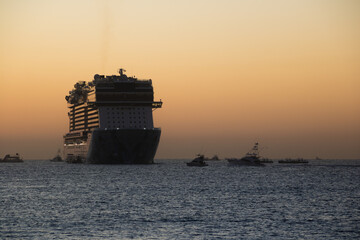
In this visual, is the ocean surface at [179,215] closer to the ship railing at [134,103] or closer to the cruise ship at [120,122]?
the cruise ship at [120,122]

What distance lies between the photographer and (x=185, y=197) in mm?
76500

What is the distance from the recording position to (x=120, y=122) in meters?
185

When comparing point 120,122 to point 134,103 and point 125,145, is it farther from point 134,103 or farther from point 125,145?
point 125,145

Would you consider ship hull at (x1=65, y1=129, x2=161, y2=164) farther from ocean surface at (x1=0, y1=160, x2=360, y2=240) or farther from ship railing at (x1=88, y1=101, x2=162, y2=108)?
ocean surface at (x1=0, y1=160, x2=360, y2=240)

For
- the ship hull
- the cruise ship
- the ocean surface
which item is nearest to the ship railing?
the cruise ship

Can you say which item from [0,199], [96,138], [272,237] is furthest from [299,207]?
[96,138]

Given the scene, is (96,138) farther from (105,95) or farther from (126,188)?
(126,188)

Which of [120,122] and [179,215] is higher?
[120,122]

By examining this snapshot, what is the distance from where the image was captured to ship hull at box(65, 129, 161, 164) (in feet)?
582

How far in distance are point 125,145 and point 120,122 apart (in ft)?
32.6

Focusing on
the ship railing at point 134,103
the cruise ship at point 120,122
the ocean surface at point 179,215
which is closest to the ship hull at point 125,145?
the cruise ship at point 120,122

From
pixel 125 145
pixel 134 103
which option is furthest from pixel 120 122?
pixel 125 145

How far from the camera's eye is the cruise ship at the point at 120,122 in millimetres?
177750

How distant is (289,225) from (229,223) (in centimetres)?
474
